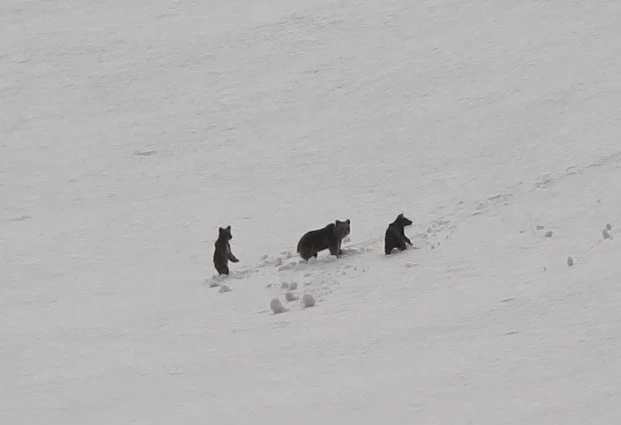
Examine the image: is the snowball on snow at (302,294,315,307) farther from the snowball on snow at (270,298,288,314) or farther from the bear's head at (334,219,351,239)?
the bear's head at (334,219,351,239)

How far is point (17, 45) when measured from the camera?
28.9m

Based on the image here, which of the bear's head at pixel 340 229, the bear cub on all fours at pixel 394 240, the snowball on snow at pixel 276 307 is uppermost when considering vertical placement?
the bear's head at pixel 340 229

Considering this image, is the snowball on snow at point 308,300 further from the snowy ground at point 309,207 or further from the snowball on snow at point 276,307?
the snowball on snow at point 276,307

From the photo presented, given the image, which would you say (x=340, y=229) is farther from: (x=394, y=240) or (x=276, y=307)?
(x=276, y=307)

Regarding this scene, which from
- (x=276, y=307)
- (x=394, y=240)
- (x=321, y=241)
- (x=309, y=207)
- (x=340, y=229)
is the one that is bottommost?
(x=276, y=307)

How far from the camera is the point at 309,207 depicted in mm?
16031

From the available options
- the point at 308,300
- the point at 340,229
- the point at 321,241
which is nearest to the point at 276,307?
the point at 308,300

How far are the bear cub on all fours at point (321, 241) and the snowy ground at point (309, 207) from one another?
0.75 ft

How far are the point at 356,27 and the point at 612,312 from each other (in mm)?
19613

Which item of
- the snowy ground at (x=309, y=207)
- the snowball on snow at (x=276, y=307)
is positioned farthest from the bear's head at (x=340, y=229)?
the snowball on snow at (x=276, y=307)

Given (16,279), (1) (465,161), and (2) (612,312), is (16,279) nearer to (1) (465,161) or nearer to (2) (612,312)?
(1) (465,161)

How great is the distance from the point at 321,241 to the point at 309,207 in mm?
4261

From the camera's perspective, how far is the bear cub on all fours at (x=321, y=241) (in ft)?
38.8

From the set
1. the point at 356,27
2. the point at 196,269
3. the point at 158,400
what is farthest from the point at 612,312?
the point at 356,27
